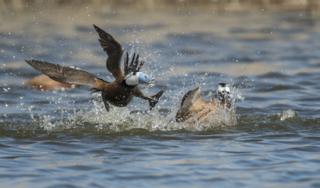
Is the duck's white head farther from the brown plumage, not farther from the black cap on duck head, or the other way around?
the black cap on duck head

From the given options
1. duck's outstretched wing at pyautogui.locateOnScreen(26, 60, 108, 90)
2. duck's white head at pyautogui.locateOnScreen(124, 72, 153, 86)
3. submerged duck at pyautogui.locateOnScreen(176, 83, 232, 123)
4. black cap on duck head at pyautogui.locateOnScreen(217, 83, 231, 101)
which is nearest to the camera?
duck's white head at pyautogui.locateOnScreen(124, 72, 153, 86)

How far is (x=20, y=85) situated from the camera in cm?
1331

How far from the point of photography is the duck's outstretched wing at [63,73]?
30.6 ft

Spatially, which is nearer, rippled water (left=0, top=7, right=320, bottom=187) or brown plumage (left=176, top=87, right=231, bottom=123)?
rippled water (left=0, top=7, right=320, bottom=187)

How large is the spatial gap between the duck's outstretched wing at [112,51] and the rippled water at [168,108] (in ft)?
2.11

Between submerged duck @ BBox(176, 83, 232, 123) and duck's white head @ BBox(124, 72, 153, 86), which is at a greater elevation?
duck's white head @ BBox(124, 72, 153, 86)

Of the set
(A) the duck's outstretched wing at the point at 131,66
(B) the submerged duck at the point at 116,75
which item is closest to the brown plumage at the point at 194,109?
(B) the submerged duck at the point at 116,75

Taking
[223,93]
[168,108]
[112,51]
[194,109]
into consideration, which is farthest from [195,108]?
[168,108]

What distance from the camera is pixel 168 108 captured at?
37.8 ft

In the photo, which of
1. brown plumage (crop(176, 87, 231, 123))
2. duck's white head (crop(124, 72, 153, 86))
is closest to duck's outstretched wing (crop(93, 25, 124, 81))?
duck's white head (crop(124, 72, 153, 86))

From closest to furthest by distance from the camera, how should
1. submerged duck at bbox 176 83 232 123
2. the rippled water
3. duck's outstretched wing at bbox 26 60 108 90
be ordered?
the rippled water < duck's outstretched wing at bbox 26 60 108 90 < submerged duck at bbox 176 83 232 123

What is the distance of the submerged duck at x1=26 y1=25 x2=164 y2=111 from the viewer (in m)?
9.30

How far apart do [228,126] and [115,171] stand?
2.13m

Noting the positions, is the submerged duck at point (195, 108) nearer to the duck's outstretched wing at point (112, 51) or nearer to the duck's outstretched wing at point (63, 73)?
the duck's outstretched wing at point (112, 51)
